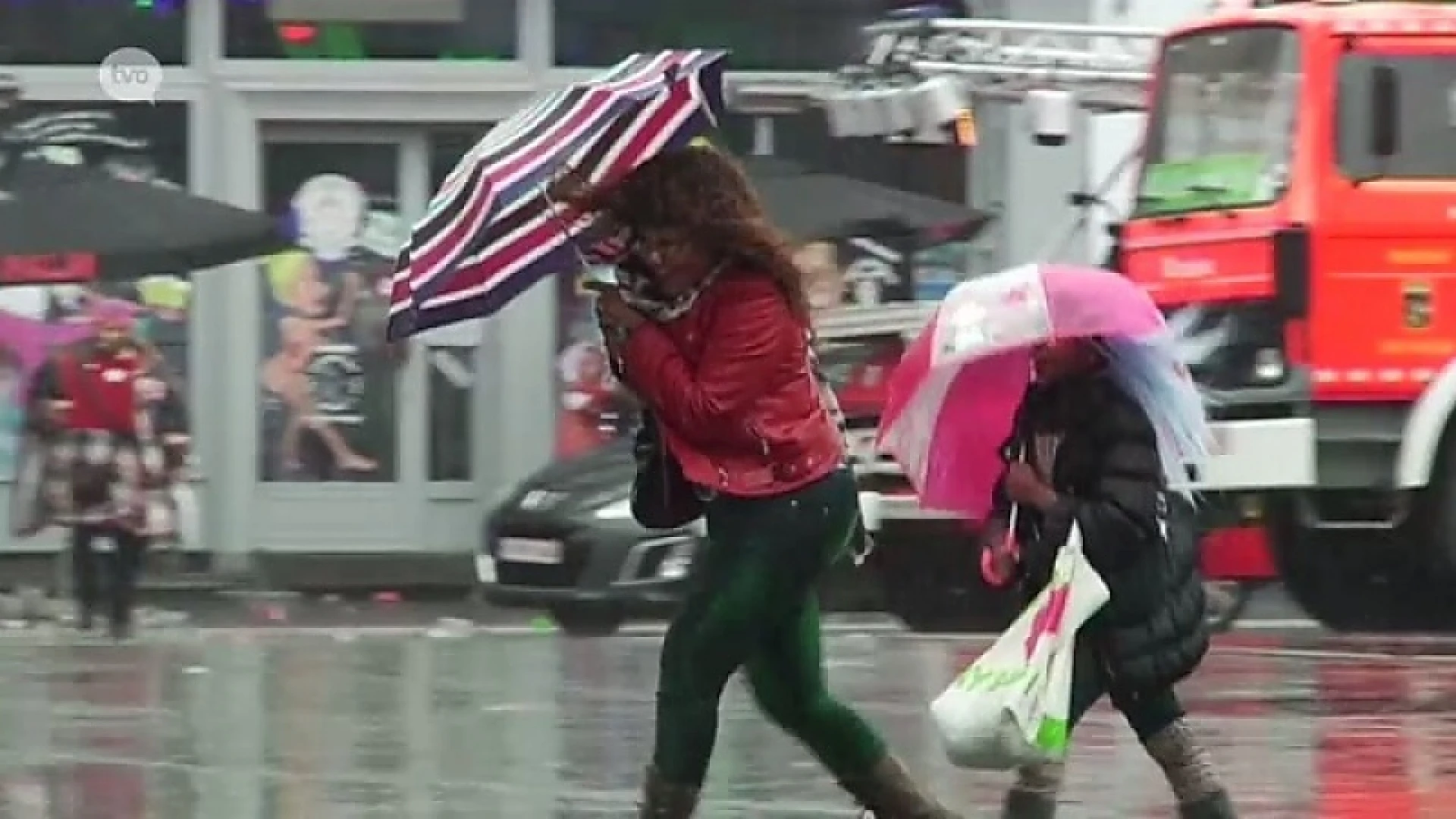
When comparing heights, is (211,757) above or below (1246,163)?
below

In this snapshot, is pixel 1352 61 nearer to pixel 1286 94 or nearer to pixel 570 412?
pixel 1286 94

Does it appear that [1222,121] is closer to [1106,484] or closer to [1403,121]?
[1403,121]

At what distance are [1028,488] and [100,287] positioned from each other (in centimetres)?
1543

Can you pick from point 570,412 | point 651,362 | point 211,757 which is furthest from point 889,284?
point 651,362

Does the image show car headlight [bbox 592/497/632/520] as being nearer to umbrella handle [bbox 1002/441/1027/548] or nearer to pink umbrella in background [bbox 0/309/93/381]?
pink umbrella in background [bbox 0/309/93/381]

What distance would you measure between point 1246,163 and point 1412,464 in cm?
196

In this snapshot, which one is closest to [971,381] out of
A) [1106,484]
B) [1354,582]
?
[1106,484]

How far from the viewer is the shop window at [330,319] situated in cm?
2386

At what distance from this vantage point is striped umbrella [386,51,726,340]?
7.71 metres

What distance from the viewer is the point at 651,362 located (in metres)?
7.73

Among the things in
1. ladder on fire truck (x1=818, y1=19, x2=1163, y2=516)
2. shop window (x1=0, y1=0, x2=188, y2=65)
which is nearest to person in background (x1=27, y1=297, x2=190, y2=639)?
ladder on fire truck (x1=818, y1=19, x2=1163, y2=516)

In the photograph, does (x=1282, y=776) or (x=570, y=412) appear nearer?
(x=1282, y=776)

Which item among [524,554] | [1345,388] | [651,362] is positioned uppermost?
[651,362]

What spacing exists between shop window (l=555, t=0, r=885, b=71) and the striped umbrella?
1622cm
